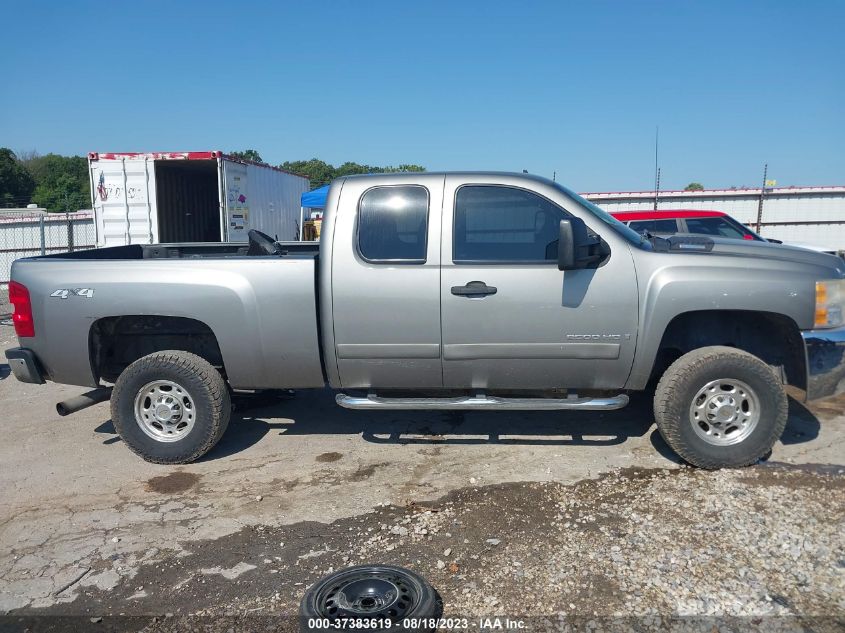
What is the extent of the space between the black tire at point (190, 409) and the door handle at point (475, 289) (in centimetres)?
187

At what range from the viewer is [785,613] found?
2.88 metres

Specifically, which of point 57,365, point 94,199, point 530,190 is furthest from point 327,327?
point 94,199

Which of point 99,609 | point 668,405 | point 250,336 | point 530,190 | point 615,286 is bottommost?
point 99,609

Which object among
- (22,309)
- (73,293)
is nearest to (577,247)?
(73,293)

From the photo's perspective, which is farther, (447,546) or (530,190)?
(530,190)

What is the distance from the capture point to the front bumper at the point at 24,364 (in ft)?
15.6

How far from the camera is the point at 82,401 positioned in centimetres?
502

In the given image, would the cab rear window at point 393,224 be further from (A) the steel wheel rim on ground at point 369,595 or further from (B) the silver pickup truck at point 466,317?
(A) the steel wheel rim on ground at point 369,595

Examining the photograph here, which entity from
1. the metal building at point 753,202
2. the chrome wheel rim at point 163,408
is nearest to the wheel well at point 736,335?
the chrome wheel rim at point 163,408

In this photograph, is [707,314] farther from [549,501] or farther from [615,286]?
[549,501]

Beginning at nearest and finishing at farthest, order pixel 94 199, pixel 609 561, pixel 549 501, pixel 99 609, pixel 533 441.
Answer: pixel 99 609 → pixel 609 561 → pixel 549 501 → pixel 533 441 → pixel 94 199

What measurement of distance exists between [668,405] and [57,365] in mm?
4332

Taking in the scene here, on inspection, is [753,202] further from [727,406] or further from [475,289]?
[475,289]

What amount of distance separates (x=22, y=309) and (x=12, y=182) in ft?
221
